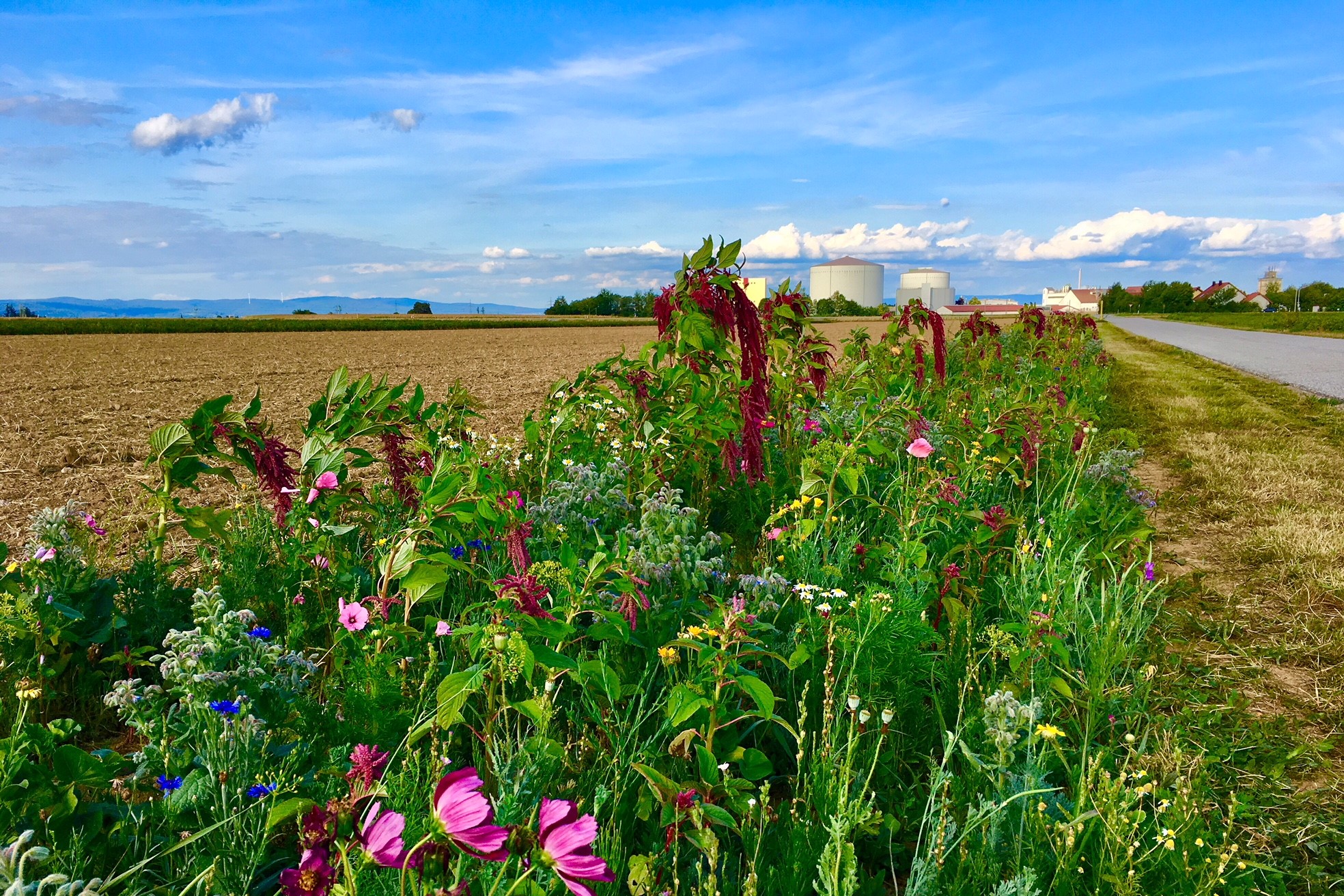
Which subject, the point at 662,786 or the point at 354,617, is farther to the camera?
the point at 354,617

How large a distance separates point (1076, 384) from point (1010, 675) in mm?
6481

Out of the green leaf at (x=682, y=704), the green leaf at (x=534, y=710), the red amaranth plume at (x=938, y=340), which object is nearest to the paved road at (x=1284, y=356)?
the red amaranth plume at (x=938, y=340)

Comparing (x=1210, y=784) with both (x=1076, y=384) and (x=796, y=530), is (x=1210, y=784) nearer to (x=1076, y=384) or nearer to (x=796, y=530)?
(x=796, y=530)

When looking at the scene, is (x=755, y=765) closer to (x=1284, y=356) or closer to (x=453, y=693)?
(x=453, y=693)

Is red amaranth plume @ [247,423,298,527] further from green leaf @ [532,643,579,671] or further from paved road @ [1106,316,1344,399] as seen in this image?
paved road @ [1106,316,1344,399]

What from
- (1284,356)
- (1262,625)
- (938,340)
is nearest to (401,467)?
(938,340)

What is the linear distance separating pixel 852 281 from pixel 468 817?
133m

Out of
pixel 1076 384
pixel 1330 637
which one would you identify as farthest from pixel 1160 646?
pixel 1076 384

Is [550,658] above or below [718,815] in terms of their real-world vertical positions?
above

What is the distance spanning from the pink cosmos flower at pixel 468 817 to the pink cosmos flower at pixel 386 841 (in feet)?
0.41

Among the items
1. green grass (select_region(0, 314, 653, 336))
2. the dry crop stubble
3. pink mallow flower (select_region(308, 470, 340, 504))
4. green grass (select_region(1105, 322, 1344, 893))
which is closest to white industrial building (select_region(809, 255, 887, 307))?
green grass (select_region(0, 314, 653, 336))

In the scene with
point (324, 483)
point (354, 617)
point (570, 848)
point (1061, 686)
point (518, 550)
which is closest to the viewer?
point (570, 848)

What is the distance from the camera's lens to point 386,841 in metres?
0.98

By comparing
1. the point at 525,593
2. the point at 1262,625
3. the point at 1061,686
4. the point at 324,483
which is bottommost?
the point at 1262,625
